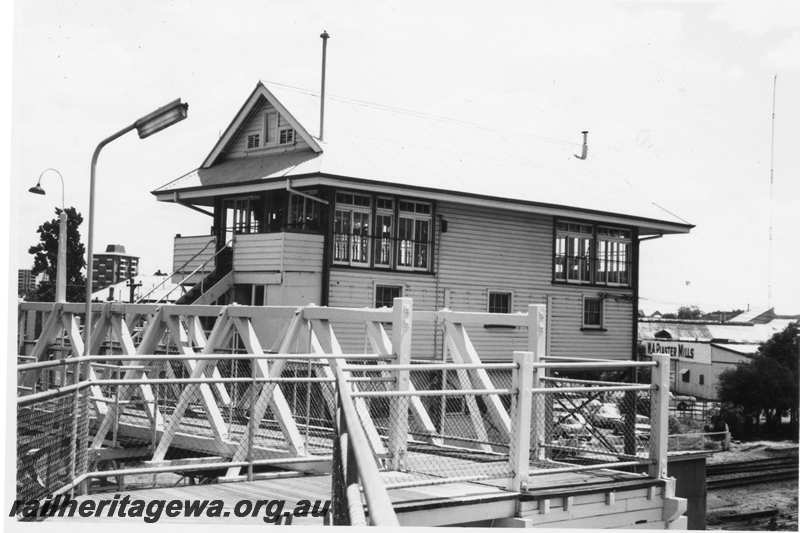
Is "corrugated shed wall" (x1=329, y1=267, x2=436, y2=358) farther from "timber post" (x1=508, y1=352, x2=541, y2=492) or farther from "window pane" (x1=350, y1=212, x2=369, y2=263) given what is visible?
"timber post" (x1=508, y1=352, x2=541, y2=492)

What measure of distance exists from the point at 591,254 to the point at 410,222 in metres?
6.25

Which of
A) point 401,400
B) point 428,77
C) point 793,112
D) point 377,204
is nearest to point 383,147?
point 377,204

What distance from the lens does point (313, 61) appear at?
21.1 m

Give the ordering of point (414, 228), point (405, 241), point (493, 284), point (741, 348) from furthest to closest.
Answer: point (741, 348) → point (493, 284) → point (414, 228) → point (405, 241)

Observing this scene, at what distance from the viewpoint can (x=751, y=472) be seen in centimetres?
2638

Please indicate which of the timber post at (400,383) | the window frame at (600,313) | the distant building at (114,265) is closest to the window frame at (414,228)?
the window frame at (600,313)

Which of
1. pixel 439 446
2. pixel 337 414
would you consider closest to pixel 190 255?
pixel 439 446

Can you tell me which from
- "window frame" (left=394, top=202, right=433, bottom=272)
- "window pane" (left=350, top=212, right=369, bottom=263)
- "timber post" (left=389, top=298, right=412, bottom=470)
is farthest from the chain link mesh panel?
"window frame" (left=394, top=202, right=433, bottom=272)

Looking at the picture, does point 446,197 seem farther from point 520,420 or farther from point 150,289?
point 520,420

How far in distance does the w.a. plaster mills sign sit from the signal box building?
377cm

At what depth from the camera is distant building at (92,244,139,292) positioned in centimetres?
1694

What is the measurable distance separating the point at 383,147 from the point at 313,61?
241cm

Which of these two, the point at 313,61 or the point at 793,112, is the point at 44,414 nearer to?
the point at 793,112

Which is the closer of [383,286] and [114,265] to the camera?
[114,265]
